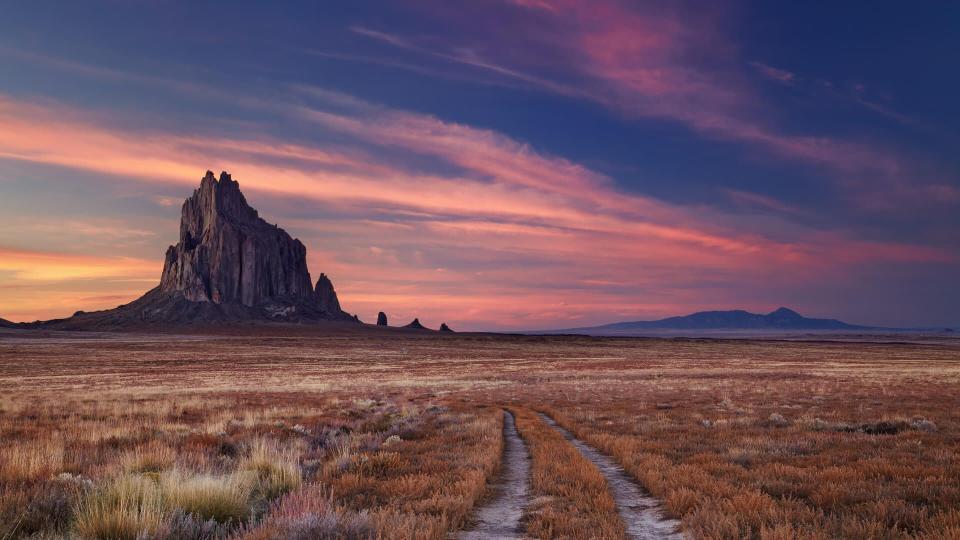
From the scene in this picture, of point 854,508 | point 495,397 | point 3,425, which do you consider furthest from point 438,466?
point 495,397

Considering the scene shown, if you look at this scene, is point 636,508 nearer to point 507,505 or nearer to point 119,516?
point 507,505

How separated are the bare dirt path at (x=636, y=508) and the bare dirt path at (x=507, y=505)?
155 cm

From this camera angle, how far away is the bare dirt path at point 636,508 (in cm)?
751

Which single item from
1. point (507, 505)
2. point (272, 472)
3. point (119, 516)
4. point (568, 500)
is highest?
point (119, 516)

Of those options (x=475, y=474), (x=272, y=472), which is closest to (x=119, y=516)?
(x=272, y=472)

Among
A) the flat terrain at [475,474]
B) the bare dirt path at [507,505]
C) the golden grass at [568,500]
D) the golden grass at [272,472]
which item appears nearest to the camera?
the flat terrain at [475,474]

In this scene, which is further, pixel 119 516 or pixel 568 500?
pixel 568 500

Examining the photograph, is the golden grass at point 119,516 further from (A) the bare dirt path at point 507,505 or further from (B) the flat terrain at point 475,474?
(A) the bare dirt path at point 507,505

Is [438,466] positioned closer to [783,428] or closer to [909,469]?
[909,469]

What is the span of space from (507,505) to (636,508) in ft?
6.70

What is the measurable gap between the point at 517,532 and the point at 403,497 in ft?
7.21

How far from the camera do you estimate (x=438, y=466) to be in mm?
11500

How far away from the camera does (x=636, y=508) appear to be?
881cm

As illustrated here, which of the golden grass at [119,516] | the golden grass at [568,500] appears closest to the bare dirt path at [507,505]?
the golden grass at [568,500]
